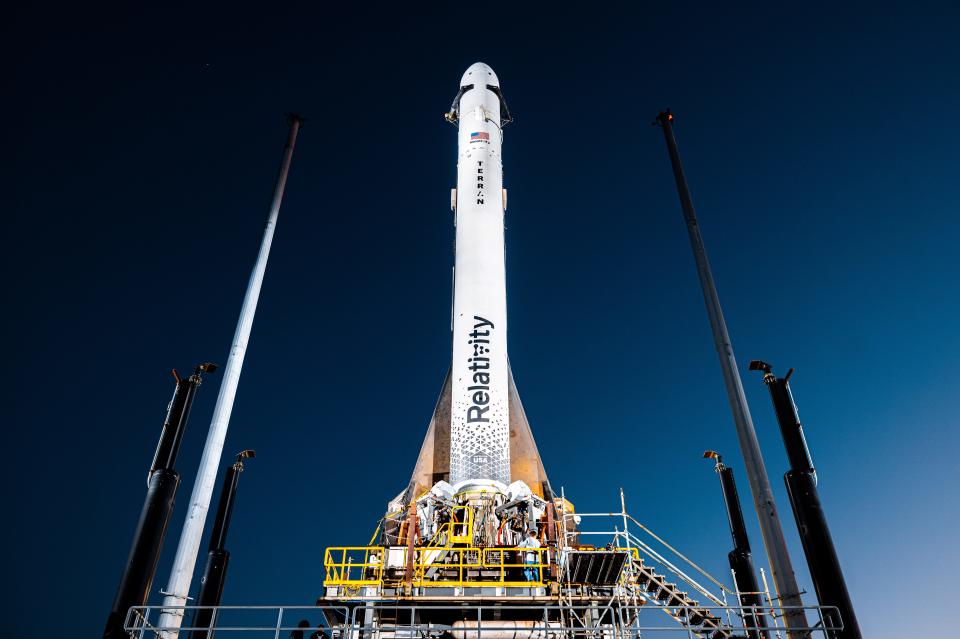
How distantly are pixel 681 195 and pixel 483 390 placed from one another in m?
10.7

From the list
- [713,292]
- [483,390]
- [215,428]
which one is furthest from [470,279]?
[215,428]

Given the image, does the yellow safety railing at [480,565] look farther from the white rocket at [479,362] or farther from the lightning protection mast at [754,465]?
the lightning protection mast at [754,465]

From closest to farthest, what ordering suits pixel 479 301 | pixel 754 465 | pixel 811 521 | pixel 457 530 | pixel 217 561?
pixel 811 521 < pixel 754 465 < pixel 457 530 < pixel 217 561 < pixel 479 301

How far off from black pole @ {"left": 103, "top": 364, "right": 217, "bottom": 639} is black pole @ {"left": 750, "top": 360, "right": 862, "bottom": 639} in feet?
40.6

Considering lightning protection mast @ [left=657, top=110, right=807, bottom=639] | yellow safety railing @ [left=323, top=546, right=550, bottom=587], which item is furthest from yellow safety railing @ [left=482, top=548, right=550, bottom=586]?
lightning protection mast @ [left=657, top=110, right=807, bottom=639]

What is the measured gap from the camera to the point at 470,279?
2308 cm

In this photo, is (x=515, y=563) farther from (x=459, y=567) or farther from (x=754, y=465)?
(x=754, y=465)

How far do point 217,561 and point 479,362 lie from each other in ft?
32.9

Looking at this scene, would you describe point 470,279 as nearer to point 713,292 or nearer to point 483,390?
point 483,390

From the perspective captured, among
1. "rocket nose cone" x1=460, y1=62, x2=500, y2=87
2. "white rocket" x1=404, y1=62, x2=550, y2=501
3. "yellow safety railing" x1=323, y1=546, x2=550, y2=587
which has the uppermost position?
"rocket nose cone" x1=460, y1=62, x2=500, y2=87

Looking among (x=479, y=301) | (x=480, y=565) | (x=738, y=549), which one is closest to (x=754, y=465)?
(x=738, y=549)

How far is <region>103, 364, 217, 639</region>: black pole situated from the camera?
38.8 feet

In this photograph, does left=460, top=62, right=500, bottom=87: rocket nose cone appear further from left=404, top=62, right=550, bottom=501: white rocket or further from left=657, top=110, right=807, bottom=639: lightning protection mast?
left=657, top=110, right=807, bottom=639: lightning protection mast

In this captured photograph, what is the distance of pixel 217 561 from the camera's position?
20812 millimetres
